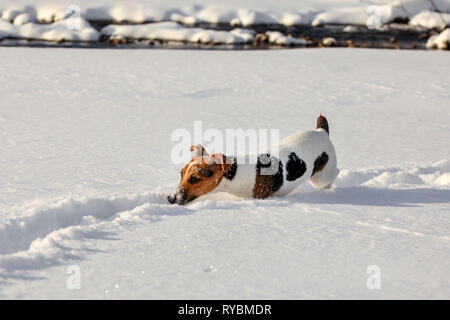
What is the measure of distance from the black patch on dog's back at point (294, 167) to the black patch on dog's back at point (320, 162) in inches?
4.7

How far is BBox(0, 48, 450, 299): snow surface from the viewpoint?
99.7 inches

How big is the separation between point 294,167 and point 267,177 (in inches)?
8.6

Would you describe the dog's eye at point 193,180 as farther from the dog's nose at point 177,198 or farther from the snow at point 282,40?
the snow at point 282,40

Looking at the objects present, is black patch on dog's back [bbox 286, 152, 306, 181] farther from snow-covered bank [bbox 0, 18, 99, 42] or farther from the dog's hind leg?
snow-covered bank [bbox 0, 18, 99, 42]

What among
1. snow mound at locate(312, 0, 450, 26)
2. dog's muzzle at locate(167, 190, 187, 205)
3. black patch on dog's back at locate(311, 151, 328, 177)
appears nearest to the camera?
dog's muzzle at locate(167, 190, 187, 205)

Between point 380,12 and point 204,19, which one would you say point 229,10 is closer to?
point 204,19

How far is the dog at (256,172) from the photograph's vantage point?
380 centimetres
